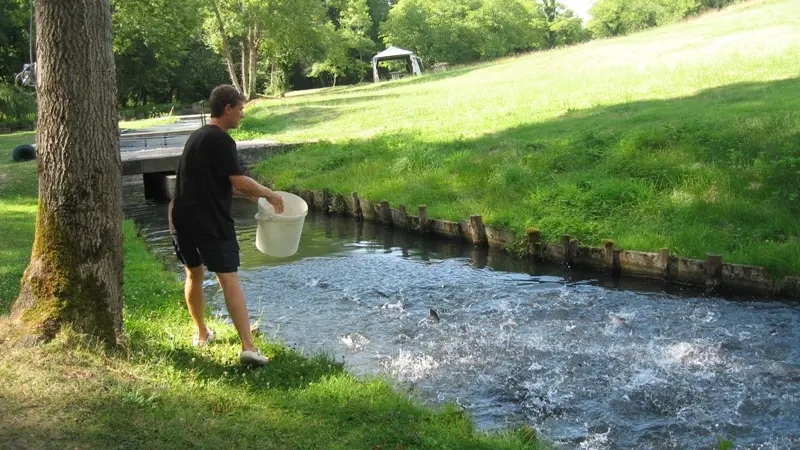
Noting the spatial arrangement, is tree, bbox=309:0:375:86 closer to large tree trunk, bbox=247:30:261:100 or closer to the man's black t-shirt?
large tree trunk, bbox=247:30:261:100

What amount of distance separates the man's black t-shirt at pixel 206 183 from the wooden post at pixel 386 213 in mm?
10532

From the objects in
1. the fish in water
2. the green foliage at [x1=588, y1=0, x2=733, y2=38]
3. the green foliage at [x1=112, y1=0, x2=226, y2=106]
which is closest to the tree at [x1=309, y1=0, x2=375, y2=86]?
the green foliage at [x1=112, y1=0, x2=226, y2=106]

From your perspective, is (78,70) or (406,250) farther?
(406,250)

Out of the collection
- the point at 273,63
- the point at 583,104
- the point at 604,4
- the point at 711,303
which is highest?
the point at 604,4

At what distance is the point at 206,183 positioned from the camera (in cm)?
613

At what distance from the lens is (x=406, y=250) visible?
14.6 metres

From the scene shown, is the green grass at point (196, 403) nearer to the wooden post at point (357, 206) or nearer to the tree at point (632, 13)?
the wooden post at point (357, 206)

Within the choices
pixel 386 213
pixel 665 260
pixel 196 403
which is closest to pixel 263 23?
pixel 386 213

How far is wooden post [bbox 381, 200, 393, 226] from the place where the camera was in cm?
1670

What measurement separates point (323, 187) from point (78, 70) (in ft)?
44.2

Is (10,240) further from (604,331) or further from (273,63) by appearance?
(273,63)

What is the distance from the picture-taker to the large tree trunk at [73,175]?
578 cm

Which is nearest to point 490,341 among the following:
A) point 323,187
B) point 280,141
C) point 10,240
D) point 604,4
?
point 10,240

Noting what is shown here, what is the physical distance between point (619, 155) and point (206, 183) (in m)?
11.2
